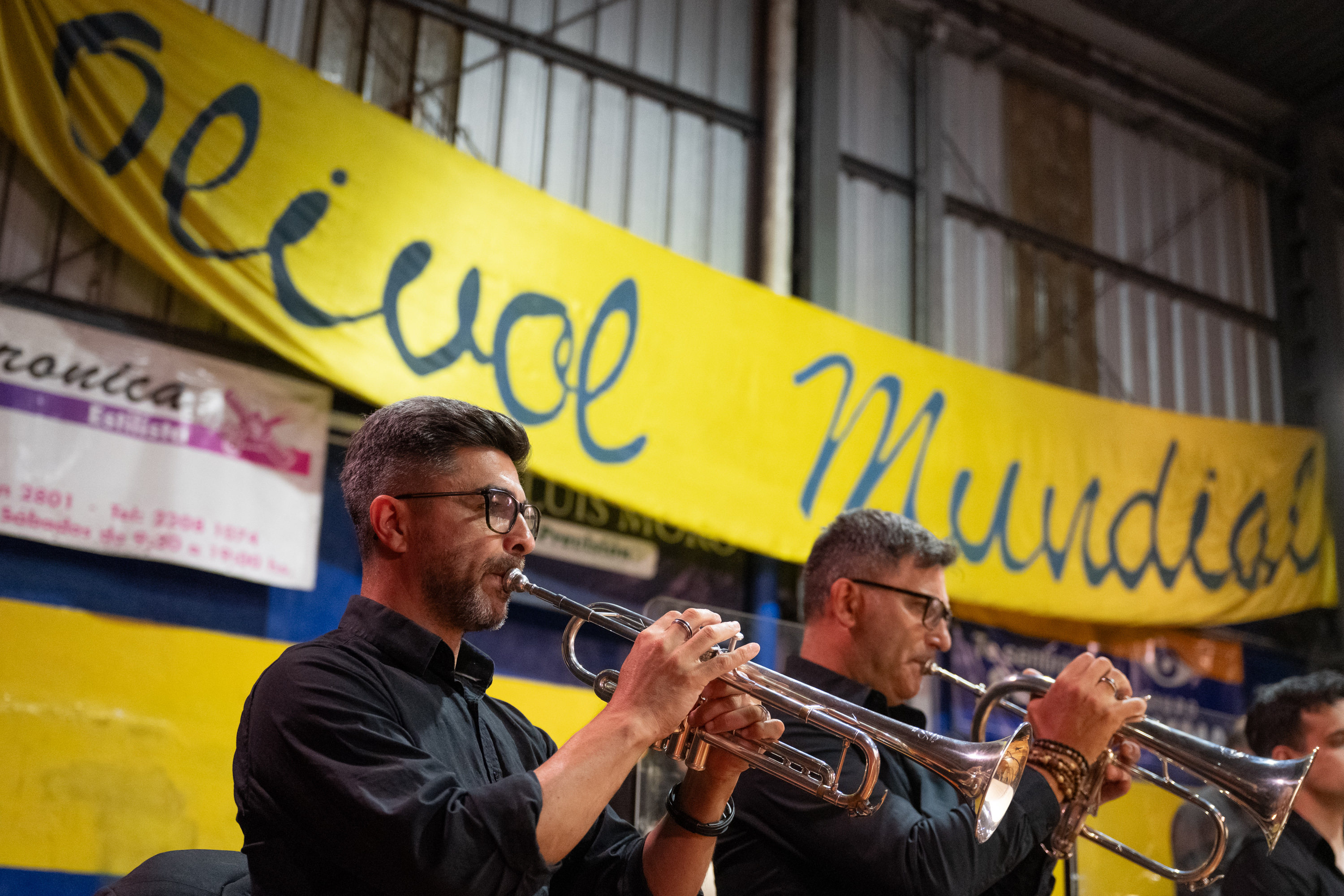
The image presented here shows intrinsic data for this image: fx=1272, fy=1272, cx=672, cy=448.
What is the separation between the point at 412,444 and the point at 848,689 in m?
1.52

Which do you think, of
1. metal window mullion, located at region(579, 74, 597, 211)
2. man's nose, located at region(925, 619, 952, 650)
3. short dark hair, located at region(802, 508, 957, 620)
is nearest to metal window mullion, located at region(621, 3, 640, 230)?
metal window mullion, located at region(579, 74, 597, 211)

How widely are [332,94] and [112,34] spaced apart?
0.87 m

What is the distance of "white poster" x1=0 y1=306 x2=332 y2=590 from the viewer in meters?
4.79

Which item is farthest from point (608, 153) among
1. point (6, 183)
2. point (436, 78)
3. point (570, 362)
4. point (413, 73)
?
point (6, 183)

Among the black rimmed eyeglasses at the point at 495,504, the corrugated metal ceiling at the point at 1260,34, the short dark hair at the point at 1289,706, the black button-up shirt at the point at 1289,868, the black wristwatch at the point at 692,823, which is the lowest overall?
the black button-up shirt at the point at 1289,868

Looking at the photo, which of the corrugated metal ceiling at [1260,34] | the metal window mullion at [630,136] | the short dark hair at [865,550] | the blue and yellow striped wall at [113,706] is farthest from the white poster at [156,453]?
the corrugated metal ceiling at [1260,34]

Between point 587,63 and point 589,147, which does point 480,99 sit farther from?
point 587,63

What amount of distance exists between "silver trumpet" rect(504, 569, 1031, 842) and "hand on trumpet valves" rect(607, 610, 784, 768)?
0.26 meters

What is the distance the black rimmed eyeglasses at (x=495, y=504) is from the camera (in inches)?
99.7

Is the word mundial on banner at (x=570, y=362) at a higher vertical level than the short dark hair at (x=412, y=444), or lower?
higher

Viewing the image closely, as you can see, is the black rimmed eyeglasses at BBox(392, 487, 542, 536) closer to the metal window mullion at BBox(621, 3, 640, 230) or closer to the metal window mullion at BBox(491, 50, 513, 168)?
the metal window mullion at BBox(491, 50, 513, 168)

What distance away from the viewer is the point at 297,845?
84.4 inches

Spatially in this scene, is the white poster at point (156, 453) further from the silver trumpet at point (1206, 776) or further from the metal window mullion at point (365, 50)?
the silver trumpet at point (1206, 776)

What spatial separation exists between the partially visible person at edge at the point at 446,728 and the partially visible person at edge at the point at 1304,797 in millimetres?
2305
